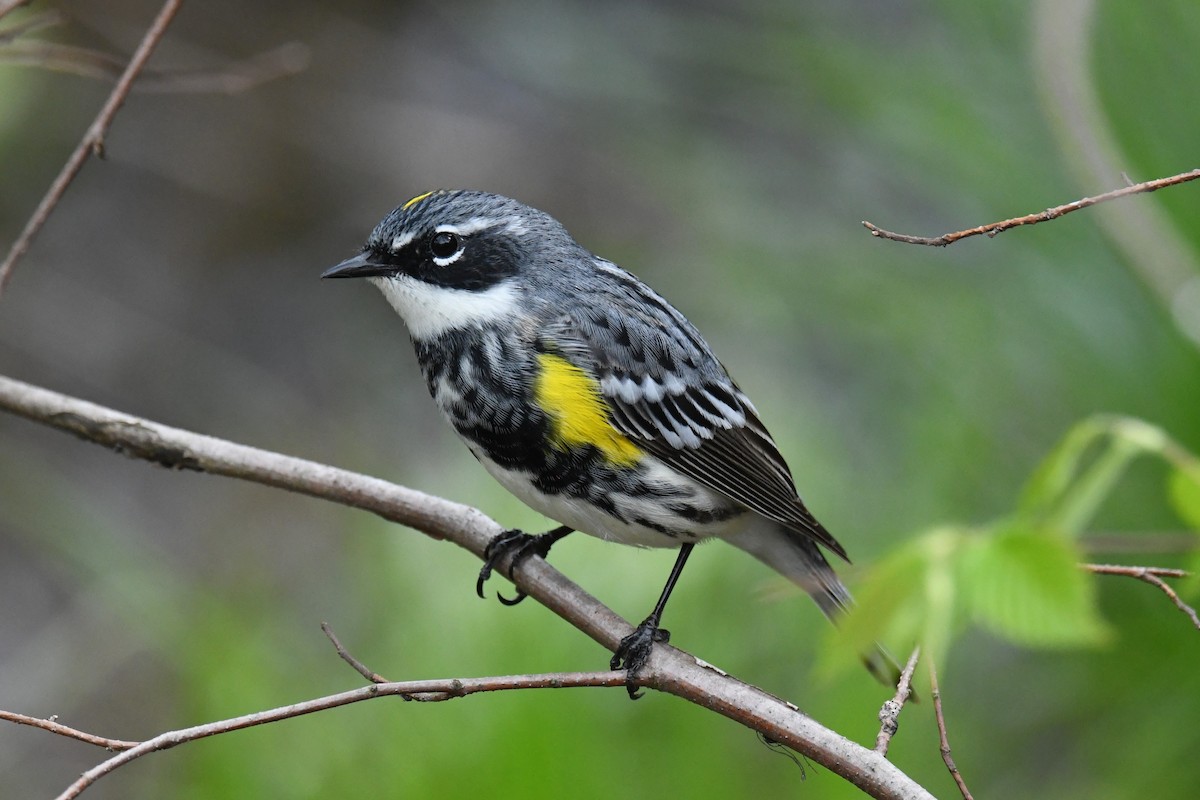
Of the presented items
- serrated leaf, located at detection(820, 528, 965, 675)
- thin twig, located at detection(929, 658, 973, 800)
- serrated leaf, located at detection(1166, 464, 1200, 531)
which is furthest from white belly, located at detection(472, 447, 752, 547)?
serrated leaf, located at detection(1166, 464, 1200, 531)

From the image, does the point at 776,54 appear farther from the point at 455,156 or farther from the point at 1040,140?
the point at 455,156

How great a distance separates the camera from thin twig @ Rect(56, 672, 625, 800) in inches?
73.1

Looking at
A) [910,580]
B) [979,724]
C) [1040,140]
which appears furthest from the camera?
[1040,140]

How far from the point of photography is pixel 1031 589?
7.37 feet

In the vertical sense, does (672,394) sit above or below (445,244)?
below

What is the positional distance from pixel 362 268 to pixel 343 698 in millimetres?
1274

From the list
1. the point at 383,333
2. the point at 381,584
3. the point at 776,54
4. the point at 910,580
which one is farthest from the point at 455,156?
the point at 910,580

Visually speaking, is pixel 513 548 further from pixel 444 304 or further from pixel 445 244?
pixel 445 244

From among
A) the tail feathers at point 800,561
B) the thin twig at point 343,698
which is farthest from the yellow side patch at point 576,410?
the thin twig at point 343,698

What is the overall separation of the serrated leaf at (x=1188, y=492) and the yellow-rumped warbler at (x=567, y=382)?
3.29 ft

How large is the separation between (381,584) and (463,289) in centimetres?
A: 143

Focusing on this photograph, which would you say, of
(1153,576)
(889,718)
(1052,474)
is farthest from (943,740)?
(1052,474)

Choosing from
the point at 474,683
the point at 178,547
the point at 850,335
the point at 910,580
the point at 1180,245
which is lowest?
the point at 178,547

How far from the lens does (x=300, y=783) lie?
12.2 feet
